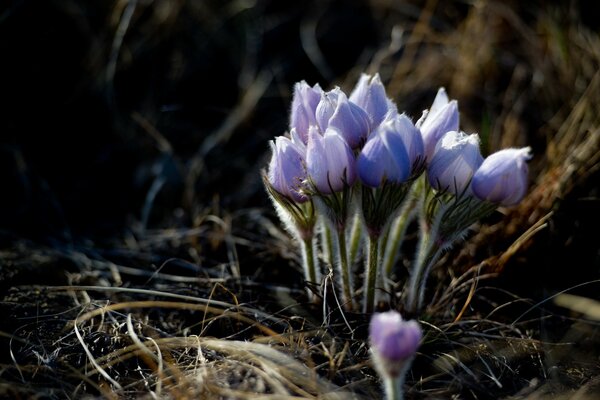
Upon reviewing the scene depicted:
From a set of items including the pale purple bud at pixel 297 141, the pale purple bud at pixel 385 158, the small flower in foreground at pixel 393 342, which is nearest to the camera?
the small flower in foreground at pixel 393 342

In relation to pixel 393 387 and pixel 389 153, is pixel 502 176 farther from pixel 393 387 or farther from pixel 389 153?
pixel 393 387

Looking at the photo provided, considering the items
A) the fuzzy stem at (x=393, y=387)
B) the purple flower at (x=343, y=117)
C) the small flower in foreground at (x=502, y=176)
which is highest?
the purple flower at (x=343, y=117)

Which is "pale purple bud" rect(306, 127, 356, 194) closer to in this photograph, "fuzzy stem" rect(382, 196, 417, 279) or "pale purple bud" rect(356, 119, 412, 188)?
"pale purple bud" rect(356, 119, 412, 188)

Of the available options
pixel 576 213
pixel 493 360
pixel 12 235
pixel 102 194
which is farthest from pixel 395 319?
pixel 102 194

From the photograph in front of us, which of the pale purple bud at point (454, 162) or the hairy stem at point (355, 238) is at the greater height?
the pale purple bud at point (454, 162)

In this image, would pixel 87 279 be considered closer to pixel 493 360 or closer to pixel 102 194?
pixel 102 194

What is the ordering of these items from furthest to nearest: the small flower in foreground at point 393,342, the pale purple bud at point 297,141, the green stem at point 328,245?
1. the green stem at point 328,245
2. the pale purple bud at point 297,141
3. the small flower in foreground at point 393,342

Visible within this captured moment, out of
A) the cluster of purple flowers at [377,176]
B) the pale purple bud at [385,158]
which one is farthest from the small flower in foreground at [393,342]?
the pale purple bud at [385,158]

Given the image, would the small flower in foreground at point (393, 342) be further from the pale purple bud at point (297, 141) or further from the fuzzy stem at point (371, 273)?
the pale purple bud at point (297, 141)
